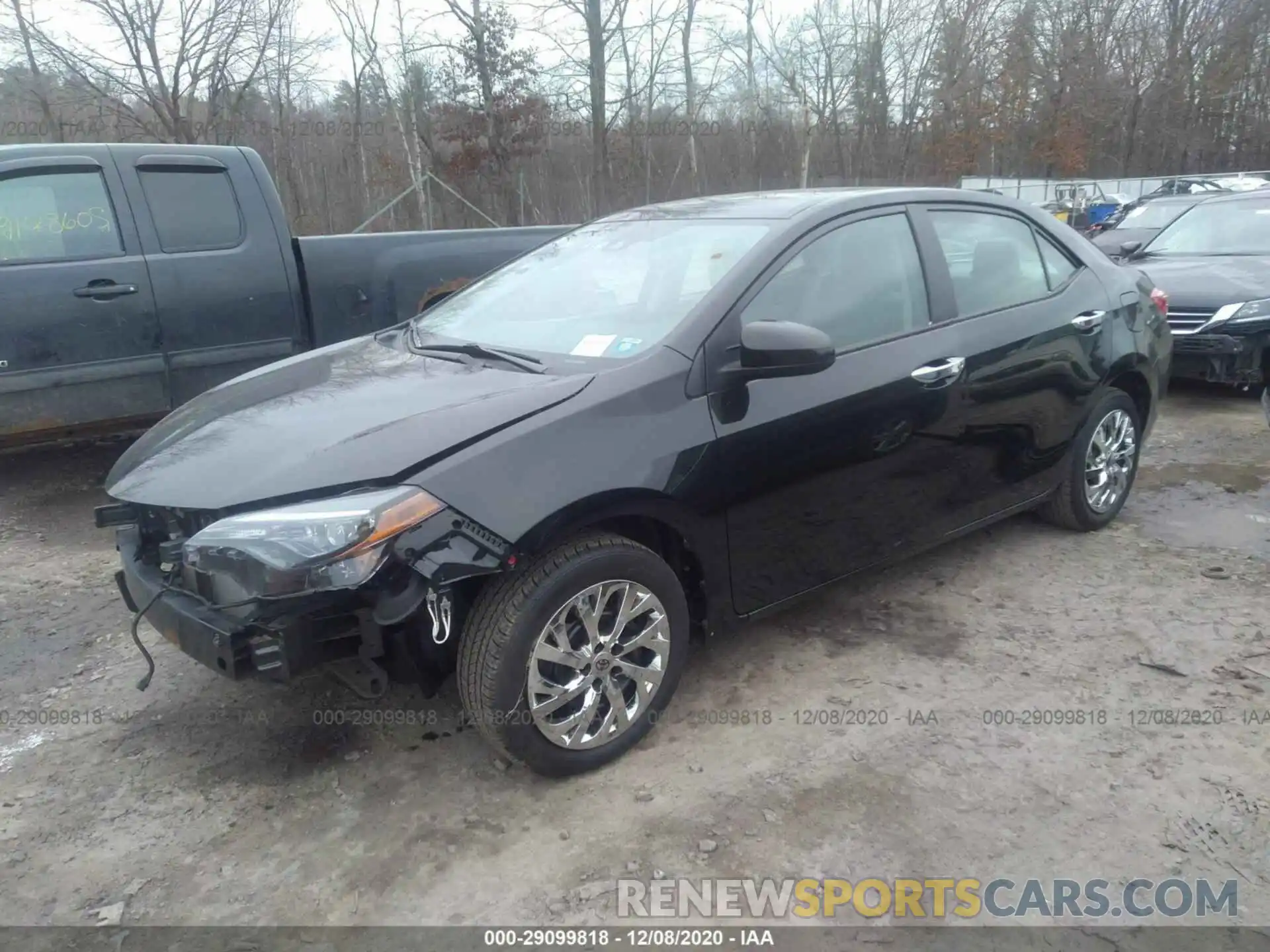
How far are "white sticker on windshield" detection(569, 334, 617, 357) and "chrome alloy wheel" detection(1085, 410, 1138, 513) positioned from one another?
8.45 ft

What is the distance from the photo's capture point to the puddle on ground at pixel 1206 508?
4.57 metres

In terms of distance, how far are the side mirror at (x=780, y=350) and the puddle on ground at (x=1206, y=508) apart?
8.87 feet

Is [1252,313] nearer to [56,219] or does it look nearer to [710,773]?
[710,773]

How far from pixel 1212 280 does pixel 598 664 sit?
6.85 meters

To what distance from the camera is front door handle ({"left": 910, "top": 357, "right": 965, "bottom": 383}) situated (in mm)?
3445

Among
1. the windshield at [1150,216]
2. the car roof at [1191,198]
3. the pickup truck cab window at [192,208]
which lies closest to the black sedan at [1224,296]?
the car roof at [1191,198]

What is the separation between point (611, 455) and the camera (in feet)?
8.76

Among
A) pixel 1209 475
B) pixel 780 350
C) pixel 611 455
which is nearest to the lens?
pixel 611 455

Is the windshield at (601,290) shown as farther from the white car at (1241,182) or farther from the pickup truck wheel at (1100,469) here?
the white car at (1241,182)

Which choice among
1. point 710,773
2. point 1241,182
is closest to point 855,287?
point 710,773

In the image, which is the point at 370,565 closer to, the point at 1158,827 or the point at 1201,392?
the point at 1158,827

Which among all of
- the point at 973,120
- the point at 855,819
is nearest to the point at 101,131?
the point at 855,819

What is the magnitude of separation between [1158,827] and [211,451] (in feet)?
9.53
